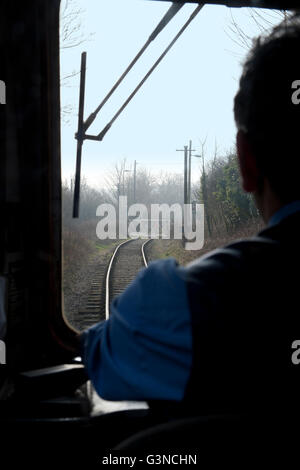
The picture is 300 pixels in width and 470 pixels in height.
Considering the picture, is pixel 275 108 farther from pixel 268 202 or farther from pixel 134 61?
pixel 134 61

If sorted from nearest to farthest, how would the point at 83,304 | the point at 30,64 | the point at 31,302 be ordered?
1. the point at 30,64
2. the point at 31,302
3. the point at 83,304

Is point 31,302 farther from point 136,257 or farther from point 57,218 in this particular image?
point 136,257

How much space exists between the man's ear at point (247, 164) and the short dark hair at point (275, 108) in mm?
17

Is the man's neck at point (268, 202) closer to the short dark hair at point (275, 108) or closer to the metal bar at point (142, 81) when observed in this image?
the short dark hair at point (275, 108)

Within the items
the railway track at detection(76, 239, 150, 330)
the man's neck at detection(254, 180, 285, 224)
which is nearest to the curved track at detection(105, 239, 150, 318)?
the railway track at detection(76, 239, 150, 330)

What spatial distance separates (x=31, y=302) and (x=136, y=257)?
742 centimetres

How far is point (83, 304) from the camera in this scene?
4.84 metres

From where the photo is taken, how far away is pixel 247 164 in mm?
1045

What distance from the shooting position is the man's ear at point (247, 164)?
1.02 m

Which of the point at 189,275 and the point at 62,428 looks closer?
the point at 189,275

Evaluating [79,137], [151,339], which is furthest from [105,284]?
[151,339]

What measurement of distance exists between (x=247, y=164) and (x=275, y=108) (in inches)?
5.7

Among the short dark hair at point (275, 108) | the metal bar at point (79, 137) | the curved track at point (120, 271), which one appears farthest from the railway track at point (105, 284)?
the short dark hair at point (275, 108)
